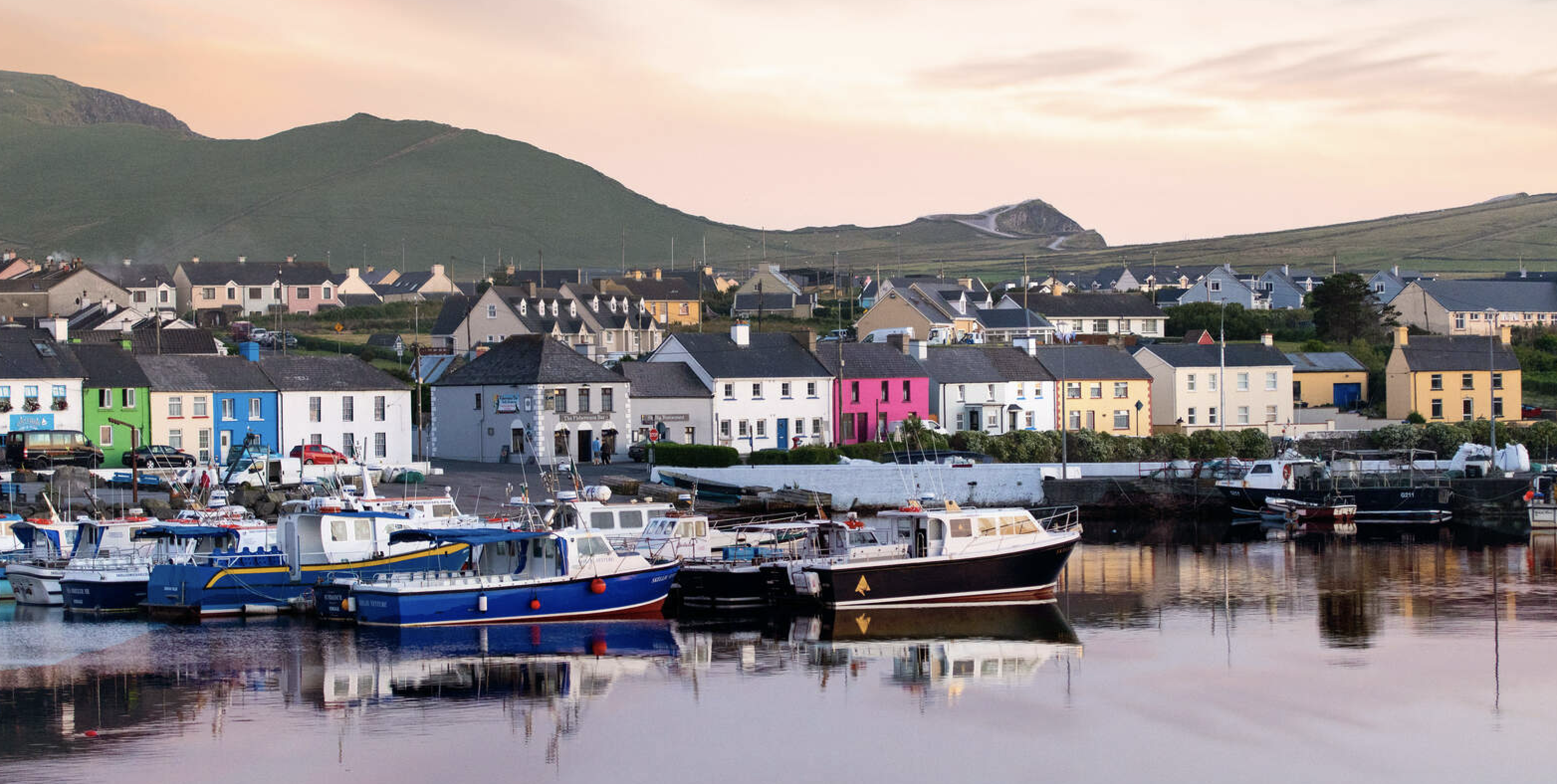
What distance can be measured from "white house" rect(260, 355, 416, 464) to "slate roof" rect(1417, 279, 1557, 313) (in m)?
73.1

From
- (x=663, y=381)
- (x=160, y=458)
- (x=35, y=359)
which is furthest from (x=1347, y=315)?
(x=35, y=359)

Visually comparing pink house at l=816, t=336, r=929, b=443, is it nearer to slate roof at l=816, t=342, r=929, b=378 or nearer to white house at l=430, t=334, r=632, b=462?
slate roof at l=816, t=342, r=929, b=378

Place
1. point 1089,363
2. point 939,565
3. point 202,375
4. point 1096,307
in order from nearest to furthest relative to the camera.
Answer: point 939,565
point 202,375
point 1089,363
point 1096,307

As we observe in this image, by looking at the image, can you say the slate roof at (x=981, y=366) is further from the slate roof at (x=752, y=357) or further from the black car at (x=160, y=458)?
the black car at (x=160, y=458)

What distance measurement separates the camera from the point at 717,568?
39.0 metres

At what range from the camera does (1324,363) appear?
8850 cm

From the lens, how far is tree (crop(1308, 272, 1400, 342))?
340 ft

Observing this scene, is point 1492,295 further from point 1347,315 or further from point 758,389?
point 758,389

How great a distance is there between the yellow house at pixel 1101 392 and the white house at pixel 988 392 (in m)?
0.80

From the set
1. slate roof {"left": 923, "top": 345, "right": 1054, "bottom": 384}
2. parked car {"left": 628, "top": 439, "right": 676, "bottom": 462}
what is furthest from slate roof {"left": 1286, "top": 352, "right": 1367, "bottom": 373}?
parked car {"left": 628, "top": 439, "right": 676, "bottom": 462}

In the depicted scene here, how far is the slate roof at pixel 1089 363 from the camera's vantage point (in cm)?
7938

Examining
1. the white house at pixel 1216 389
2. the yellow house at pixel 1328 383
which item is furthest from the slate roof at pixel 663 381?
the yellow house at pixel 1328 383

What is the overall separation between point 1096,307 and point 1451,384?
34.5 metres

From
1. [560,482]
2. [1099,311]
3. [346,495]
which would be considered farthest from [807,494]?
[1099,311]
